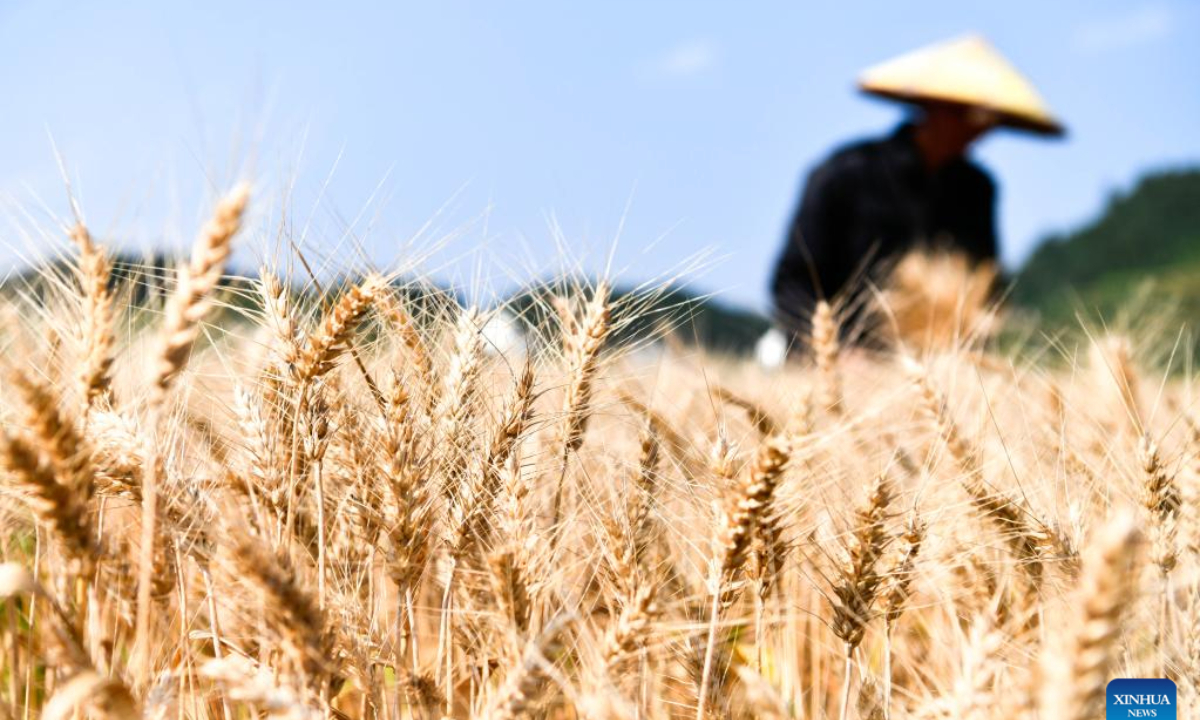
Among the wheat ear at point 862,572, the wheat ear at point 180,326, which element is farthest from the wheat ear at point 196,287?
the wheat ear at point 862,572

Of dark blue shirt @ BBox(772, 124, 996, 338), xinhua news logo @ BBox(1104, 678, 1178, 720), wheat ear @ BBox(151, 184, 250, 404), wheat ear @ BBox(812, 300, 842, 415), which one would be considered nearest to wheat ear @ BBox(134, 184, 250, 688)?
wheat ear @ BBox(151, 184, 250, 404)

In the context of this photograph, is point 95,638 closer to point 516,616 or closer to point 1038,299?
point 516,616

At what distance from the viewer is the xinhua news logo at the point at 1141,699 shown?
920mm

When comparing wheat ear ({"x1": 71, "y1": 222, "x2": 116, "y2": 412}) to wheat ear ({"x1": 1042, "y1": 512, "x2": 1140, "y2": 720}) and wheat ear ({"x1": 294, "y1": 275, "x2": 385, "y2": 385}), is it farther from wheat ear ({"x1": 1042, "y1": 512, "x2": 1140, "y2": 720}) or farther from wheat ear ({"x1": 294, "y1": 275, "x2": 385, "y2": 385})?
wheat ear ({"x1": 1042, "y1": 512, "x2": 1140, "y2": 720})

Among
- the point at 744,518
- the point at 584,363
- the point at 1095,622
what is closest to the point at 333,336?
the point at 584,363

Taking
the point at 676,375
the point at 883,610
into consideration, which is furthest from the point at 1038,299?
the point at 883,610

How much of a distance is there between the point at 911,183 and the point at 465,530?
3972 mm

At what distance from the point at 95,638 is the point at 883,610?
2.75ft

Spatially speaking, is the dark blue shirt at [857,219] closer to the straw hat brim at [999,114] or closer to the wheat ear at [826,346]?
the straw hat brim at [999,114]

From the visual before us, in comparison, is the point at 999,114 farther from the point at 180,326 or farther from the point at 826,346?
the point at 180,326

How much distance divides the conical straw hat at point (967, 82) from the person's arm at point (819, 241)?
89 cm

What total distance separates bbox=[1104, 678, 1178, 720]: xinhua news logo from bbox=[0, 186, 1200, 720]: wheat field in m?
0.03

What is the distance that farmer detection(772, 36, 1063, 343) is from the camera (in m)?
4.11

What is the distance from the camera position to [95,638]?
2.84 feet
